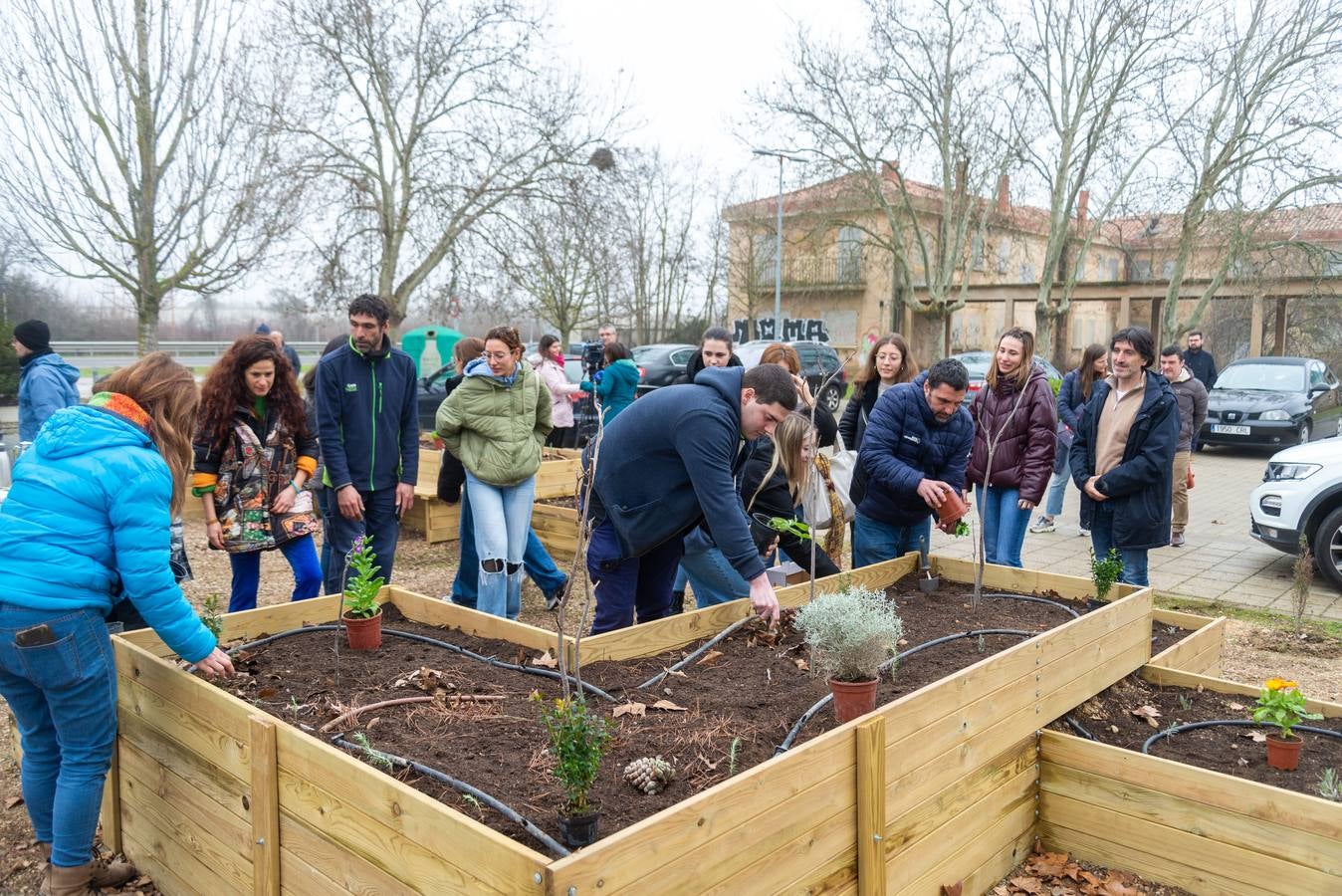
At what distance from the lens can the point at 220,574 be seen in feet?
24.2

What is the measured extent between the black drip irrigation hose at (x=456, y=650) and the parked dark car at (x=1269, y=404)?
14177 mm

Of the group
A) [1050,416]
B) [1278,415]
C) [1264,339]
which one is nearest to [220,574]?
[1050,416]

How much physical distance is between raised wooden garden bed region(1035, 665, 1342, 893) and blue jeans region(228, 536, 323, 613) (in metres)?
3.44

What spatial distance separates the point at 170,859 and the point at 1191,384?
8.58 metres

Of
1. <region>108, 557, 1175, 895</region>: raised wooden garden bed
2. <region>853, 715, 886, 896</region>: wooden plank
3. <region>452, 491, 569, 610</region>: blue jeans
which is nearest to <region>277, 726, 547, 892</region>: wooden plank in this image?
<region>108, 557, 1175, 895</region>: raised wooden garden bed

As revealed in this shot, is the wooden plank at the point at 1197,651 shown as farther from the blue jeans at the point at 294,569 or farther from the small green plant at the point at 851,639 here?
the blue jeans at the point at 294,569

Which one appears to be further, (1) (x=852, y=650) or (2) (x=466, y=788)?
(1) (x=852, y=650)

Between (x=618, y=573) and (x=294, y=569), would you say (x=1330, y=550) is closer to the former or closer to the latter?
(x=618, y=573)

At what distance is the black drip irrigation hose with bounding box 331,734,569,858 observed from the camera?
2215mm

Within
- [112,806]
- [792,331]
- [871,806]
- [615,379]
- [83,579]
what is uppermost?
[792,331]

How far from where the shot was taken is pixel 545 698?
10.7 ft

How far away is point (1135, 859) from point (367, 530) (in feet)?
12.9

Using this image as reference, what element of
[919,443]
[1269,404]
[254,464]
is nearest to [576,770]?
[254,464]

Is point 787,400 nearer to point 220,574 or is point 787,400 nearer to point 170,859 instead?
point 170,859
